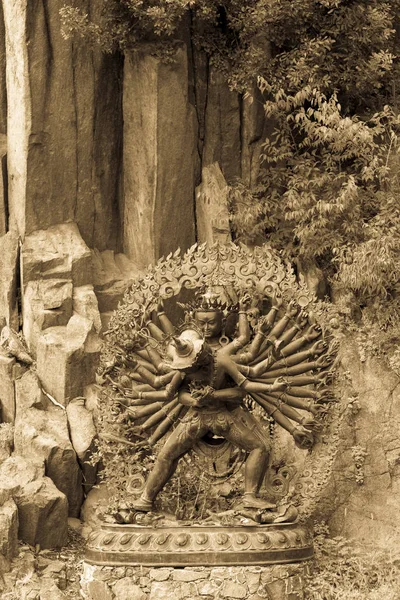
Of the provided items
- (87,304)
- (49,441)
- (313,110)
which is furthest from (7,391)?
(313,110)

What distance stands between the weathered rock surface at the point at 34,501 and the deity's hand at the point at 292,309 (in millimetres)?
2981

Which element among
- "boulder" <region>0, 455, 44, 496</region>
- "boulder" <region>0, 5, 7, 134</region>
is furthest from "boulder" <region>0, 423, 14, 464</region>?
"boulder" <region>0, 5, 7, 134</region>

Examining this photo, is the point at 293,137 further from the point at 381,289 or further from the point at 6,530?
the point at 6,530

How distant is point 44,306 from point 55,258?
0.61 meters

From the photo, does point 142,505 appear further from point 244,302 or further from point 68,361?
point 68,361

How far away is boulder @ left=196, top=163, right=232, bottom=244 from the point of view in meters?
16.2

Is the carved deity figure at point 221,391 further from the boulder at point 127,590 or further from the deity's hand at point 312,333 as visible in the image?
the boulder at point 127,590

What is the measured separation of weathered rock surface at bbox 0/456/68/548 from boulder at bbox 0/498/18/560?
154 millimetres

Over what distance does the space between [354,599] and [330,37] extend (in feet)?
22.5

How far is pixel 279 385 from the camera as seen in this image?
12.9 m

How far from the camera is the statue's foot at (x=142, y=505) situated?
42.4 feet

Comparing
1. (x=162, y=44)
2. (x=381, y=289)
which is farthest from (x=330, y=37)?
(x=381, y=289)

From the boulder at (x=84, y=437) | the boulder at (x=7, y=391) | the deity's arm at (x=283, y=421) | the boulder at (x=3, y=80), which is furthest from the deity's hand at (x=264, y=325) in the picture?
the boulder at (x=3, y=80)

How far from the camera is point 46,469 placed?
14.3 metres
